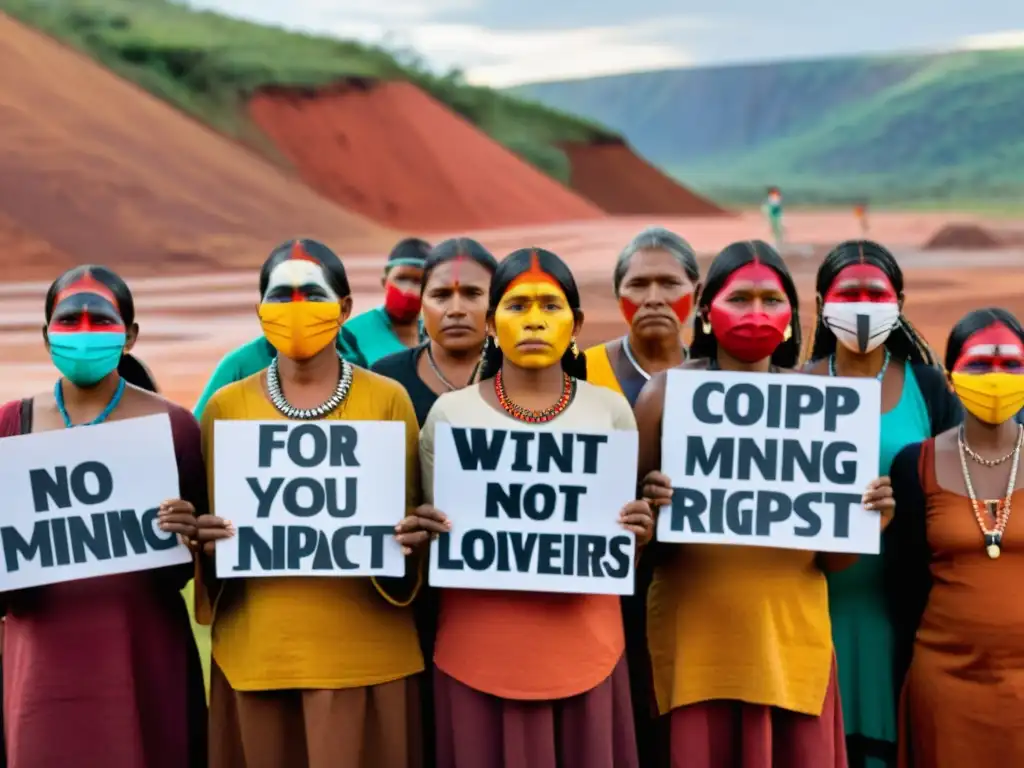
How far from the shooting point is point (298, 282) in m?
4.00

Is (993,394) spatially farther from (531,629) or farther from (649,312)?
(531,629)

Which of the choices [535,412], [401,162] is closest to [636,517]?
[535,412]

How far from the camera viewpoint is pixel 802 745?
393 cm

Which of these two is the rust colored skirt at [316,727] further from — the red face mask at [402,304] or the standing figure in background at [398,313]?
the red face mask at [402,304]

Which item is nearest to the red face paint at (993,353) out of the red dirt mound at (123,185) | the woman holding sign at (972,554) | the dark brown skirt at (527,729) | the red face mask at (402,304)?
the woman holding sign at (972,554)

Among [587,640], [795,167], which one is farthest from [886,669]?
[795,167]

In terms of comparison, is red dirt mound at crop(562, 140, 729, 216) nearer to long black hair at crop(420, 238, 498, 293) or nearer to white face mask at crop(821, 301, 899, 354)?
long black hair at crop(420, 238, 498, 293)

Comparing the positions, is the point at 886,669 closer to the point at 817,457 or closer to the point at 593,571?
the point at 817,457

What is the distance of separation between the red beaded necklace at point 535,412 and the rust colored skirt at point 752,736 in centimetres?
101

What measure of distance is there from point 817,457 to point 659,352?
95 centimetres

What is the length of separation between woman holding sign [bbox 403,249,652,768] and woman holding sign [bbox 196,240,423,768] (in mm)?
142

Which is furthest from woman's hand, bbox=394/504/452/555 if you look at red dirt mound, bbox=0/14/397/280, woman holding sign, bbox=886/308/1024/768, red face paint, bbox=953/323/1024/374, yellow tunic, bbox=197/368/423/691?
red dirt mound, bbox=0/14/397/280

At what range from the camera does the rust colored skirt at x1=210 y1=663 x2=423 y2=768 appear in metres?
3.86

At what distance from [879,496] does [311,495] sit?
175 cm
